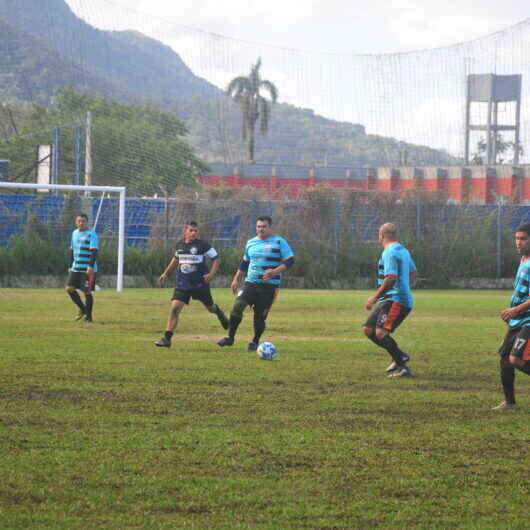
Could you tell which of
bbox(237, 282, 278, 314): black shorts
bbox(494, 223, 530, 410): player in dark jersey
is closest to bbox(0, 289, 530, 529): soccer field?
bbox(494, 223, 530, 410): player in dark jersey

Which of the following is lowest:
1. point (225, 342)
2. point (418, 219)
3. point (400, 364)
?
point (225, 342)

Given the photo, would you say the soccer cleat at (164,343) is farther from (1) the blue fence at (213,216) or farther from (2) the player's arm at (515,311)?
(1) the blue fence at (213,216)

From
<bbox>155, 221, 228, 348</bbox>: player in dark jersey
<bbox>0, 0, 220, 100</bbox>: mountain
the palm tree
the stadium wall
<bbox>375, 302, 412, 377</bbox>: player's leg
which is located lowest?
<bbox>375, 302, 412, 377</bbox>: player's leg

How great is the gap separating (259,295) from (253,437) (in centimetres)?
642

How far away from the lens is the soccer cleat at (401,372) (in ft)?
37.3

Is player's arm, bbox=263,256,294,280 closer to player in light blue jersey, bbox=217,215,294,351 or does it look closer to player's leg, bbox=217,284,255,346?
player in light blue jersey, bbox=217,215,294,351

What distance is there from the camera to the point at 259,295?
14.0 metres

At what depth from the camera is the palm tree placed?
3834cm

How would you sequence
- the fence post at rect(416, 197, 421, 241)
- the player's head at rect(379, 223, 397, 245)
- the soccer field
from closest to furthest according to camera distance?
the soccer field
the player's head at rect(379, 223, 397, 245)
the fence post at rect(416, 197, 421, 241)

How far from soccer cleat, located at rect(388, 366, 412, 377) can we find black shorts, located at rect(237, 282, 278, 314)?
296 cm

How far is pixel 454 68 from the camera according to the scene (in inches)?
1535

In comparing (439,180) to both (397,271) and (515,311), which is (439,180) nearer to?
(397,271)

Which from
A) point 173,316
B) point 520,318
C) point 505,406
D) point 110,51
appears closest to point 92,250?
point 173,316

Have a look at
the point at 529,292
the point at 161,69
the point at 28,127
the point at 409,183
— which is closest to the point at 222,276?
the point at 409,183
